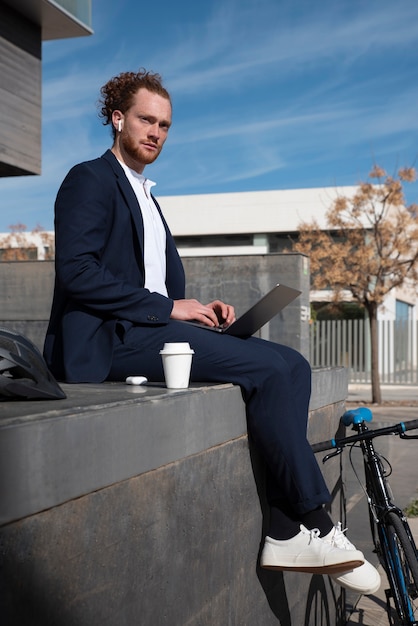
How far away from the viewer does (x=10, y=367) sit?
2.14m

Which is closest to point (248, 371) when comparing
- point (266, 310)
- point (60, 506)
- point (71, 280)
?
point (266, 310)

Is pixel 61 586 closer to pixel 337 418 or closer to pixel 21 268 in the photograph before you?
pixel 337 418

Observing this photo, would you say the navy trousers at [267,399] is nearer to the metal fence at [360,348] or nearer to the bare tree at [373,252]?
the bare tree at [373,252]

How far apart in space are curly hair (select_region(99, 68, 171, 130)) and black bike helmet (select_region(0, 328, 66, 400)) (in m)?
1.48

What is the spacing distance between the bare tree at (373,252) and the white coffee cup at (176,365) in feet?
58.6

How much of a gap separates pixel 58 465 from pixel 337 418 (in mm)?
2810

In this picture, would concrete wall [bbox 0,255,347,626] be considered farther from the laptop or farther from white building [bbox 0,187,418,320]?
white building [bbox 0,187,418,320]

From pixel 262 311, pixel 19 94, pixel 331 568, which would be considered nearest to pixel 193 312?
pixel 262 311

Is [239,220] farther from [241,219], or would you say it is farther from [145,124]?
[145,124]

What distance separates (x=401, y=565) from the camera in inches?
131

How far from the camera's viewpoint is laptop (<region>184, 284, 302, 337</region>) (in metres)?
2.86

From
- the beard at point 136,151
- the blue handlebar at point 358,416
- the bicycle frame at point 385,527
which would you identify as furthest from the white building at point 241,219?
the beard at point 136,151

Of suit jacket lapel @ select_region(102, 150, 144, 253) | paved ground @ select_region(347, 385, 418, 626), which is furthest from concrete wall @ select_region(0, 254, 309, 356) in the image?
suit jacket lapel @ select_region(102, 150, 144, 253)

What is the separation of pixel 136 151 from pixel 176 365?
3.74 feet
